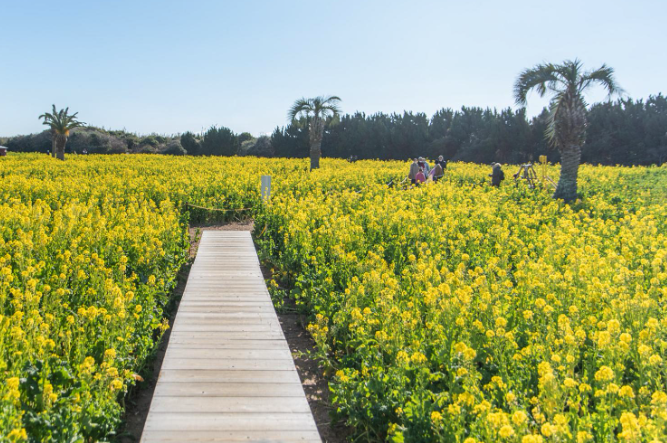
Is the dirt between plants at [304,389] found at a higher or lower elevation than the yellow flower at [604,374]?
lower

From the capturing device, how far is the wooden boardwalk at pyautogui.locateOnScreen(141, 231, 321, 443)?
3709 mm

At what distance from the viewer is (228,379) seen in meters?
4.47

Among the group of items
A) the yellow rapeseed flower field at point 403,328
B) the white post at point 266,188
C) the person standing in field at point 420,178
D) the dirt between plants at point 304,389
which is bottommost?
the dirt between plants at point 304,389

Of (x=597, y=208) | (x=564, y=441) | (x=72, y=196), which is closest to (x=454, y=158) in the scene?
(x=597, y=208)

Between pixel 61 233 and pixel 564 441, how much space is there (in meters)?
6.95

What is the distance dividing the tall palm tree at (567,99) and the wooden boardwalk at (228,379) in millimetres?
14026

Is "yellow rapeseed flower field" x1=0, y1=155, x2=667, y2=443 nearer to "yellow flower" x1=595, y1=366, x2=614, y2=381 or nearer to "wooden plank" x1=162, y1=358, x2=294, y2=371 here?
"yellow flower" x1=595, y1=366, x2=614, y2=381

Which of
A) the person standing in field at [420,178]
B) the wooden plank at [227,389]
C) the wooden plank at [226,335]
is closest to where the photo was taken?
the wooden plank at [227,389]

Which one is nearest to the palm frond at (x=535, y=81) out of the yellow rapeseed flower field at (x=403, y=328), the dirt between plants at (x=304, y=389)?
the yellow rapeseed flower field at (x=403, y=328)

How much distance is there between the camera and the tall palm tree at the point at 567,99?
57.9 feet

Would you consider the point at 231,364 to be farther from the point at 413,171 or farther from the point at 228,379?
the point at 413,171

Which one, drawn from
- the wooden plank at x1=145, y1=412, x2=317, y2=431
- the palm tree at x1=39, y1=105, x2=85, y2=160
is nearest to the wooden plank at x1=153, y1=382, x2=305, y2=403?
the wooden plank at x1=145, y1=412, x2=317, y2=431

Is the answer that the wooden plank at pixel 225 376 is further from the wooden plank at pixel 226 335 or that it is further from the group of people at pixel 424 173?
the group of people at pixel 424 173

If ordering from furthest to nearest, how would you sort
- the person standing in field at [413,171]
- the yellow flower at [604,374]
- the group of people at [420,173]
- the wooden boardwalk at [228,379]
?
the person standing in field at [413,171], the group of people at [420,173], the wooden boardwalk at [228,379], the yellow flower at [604,374]
